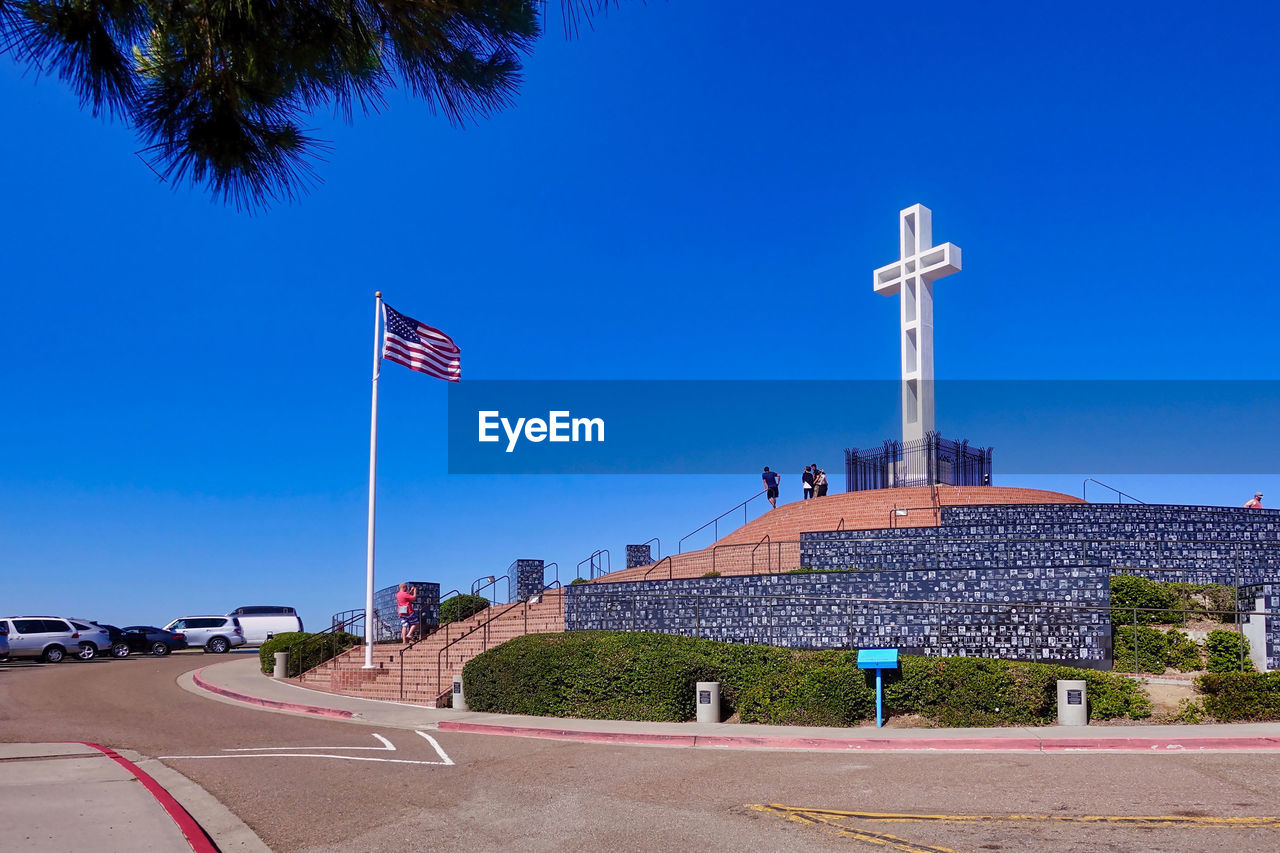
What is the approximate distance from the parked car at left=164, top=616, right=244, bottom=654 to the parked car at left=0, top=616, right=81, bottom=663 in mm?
6554

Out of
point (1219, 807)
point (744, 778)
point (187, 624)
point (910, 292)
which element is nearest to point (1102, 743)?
point (1219, 807)

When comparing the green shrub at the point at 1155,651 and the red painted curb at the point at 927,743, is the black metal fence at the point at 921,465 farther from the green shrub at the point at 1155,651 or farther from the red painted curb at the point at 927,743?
the red painted curb at the point at 927,743

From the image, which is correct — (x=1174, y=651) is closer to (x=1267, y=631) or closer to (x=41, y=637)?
(x=1267, y=631)

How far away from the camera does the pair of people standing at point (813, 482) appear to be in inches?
1238

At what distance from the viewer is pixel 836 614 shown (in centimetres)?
1816

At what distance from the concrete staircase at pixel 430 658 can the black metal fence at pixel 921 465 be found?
38.2ft

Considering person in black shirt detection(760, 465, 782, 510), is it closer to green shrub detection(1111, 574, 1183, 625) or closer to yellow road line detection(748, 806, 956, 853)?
green shrub detection(1111, 574, 1183, 625)

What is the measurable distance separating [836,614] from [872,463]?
1442cm

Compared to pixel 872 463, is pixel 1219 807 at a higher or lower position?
lower

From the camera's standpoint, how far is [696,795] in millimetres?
9523

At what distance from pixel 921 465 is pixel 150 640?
97.0ft

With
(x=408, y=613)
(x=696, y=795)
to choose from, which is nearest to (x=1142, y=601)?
(x=696, y=795)

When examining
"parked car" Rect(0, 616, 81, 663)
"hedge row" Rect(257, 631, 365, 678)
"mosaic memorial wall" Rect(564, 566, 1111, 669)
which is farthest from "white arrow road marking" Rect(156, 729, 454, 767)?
"parked car" Rect(0, 616, 81, 663)

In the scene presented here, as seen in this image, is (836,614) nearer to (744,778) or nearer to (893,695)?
(893,695)
